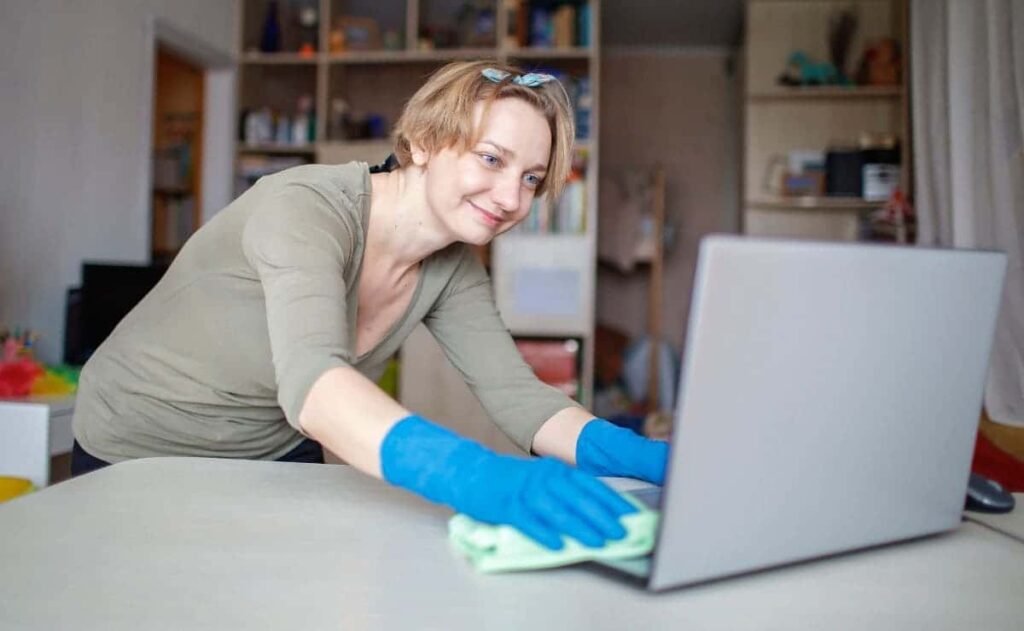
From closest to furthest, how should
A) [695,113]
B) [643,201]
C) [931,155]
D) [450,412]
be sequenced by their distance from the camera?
[931,155] → [450,412] → [643,201] → [695,113]

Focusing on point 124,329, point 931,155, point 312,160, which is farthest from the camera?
point 312,160

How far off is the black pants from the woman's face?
A: 466 millimetres

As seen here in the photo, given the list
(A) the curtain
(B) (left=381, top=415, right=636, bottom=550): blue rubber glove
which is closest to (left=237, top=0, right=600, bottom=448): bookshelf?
(A) the curtain

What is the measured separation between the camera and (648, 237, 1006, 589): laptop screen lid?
56 centimetres

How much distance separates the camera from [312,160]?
14.6 feet

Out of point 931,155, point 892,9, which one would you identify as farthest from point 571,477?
point 892,9

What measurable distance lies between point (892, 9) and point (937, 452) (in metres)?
3.86

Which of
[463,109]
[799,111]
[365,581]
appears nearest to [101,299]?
[463,109]

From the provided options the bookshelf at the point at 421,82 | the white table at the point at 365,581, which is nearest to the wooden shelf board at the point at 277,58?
the bookshelf at the point at 421,82

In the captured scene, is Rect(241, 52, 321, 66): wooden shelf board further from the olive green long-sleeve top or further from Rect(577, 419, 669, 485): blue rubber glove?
Rect(577, 419, 669, 485): blue rubber glove

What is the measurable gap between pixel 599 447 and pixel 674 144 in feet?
15.2

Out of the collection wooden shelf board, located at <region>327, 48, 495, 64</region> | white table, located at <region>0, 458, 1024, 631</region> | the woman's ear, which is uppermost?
wooden shelf board, located at <region>327, 48, 495, 64</region>

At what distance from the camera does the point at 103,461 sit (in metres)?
1.21

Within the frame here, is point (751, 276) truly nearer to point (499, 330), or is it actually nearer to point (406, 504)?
point (406, 504)
